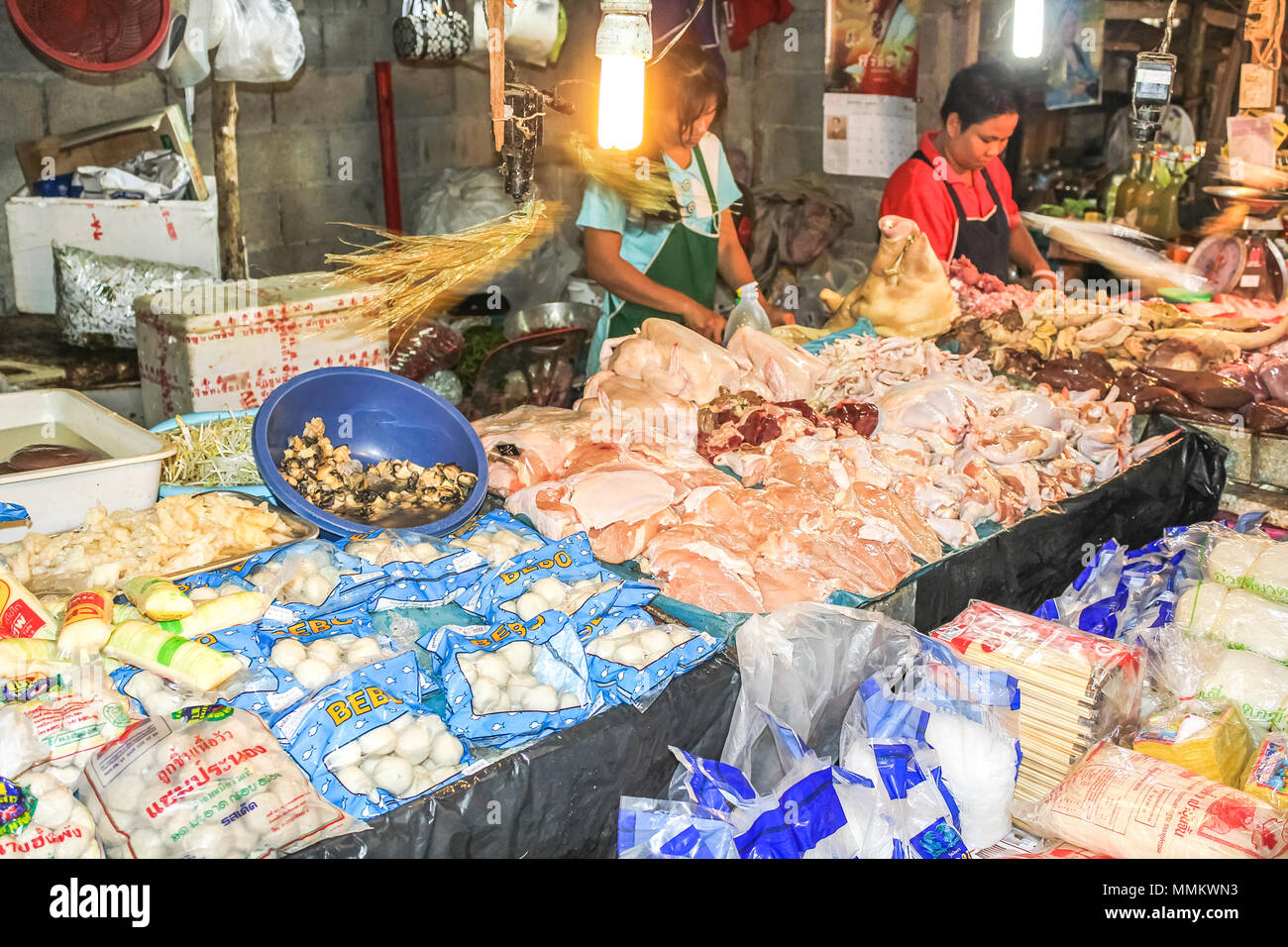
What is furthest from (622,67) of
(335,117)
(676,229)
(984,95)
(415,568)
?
(335,117)

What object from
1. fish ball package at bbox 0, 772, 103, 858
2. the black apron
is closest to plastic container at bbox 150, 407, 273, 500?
fish ball package at bbox 0, 772, 103, 858

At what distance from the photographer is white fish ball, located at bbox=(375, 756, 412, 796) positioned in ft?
6.68

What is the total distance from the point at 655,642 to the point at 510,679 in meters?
0.35

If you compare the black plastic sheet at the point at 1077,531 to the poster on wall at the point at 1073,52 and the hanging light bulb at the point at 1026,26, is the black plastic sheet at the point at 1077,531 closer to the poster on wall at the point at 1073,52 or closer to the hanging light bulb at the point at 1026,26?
the hanging light bulb at the point at 1026,26

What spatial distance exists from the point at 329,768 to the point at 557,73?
600 cm

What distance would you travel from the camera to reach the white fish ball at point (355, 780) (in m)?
2.01

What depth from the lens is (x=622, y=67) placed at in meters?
2.70

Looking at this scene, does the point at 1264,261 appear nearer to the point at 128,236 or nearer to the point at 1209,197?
the point at 1209,197

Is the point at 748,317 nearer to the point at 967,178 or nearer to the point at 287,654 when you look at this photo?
the point at 967,178

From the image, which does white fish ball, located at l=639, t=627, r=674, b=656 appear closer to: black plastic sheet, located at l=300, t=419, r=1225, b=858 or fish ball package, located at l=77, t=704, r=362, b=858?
black plastic sheet, located at l=300, t=419, r=1225, b=858

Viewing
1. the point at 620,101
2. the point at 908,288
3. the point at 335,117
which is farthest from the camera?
the point at 335,117

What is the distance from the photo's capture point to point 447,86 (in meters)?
6.79

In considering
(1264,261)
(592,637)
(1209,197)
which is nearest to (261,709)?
(592,637)

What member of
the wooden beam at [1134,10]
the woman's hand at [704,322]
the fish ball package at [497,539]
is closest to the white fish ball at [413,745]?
the fish ball package at [497,539]
